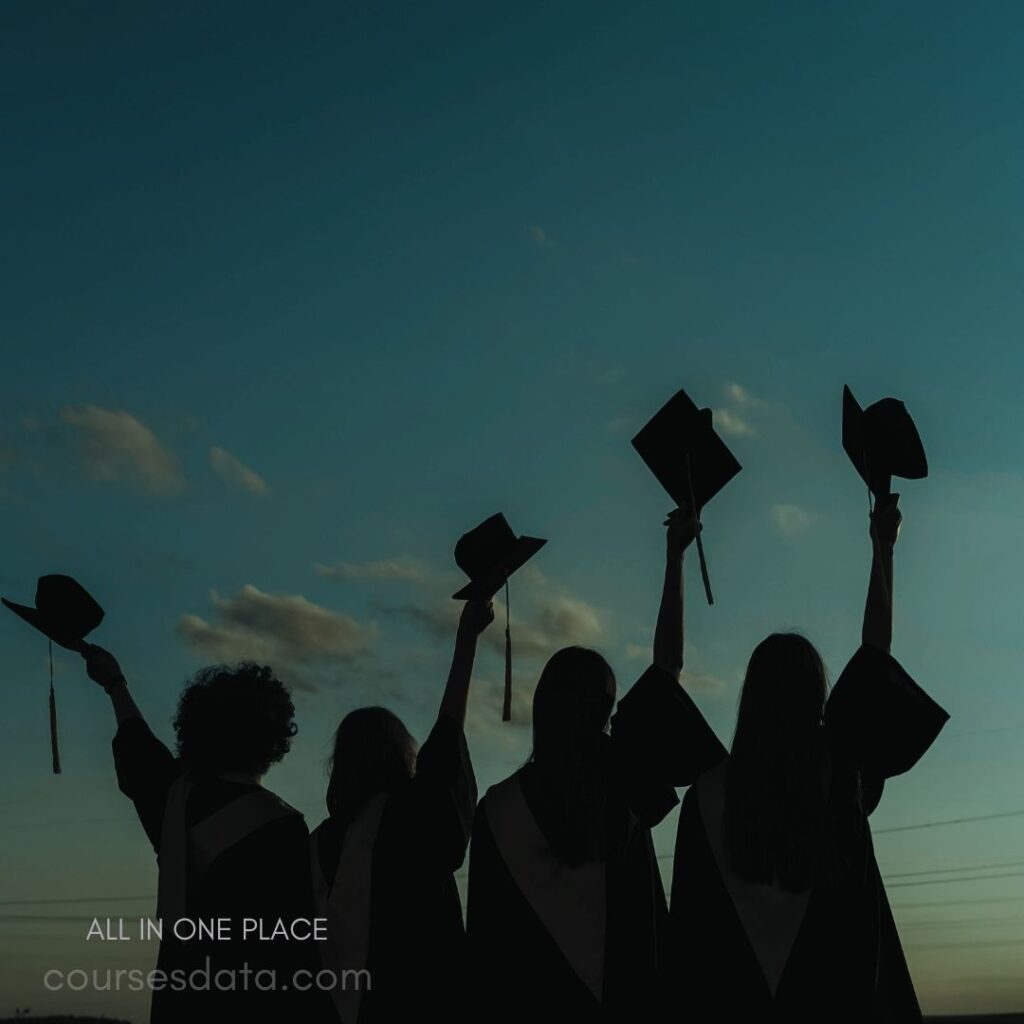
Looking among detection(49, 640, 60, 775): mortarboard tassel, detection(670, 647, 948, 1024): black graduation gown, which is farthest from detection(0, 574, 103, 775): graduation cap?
detection(670, 647, 948, 1024): black graduation gown

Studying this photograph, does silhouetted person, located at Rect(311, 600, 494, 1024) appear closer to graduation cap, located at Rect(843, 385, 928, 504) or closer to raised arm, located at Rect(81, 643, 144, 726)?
raised arm, located at Rect(81, 643, 144, 726)

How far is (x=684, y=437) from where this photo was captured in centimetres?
770

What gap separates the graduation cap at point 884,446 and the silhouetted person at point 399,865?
5.79 feet

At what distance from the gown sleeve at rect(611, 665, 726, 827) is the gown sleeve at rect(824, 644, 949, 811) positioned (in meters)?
0.59

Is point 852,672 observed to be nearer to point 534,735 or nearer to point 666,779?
point 666,779

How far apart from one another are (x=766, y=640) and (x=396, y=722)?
1821 mm

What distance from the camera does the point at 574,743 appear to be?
611 cm

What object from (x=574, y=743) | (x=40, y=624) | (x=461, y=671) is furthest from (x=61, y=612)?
(x=574, y=743)

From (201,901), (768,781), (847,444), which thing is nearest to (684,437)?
(847,444)

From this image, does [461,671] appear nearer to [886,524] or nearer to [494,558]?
[494,558]

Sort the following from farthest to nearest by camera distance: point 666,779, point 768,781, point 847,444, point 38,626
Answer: point 38,626
point 847,444
point 666,779
point 768,781

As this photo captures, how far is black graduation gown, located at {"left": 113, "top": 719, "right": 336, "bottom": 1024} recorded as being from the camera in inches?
250

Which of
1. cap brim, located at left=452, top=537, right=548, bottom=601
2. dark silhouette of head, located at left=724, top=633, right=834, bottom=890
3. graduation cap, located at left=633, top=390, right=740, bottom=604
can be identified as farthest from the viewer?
graduation cap, located at left=633, top=390, right=740, bottom=604

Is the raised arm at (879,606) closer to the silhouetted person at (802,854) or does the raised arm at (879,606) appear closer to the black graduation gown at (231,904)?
the silhouetted person at (802,854)
